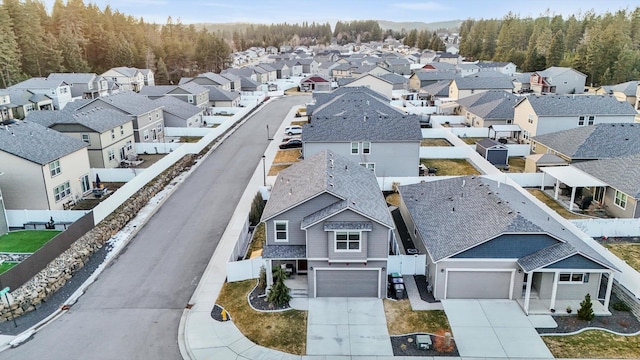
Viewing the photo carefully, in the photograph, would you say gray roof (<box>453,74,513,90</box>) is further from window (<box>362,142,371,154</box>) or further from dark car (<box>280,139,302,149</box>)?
window (<box>362,142,371,154</box>)

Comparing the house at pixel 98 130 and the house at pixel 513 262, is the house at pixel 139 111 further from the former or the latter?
the house at pixel 513 262

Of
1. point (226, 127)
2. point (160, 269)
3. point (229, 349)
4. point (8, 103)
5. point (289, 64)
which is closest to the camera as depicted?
point (229, 349)

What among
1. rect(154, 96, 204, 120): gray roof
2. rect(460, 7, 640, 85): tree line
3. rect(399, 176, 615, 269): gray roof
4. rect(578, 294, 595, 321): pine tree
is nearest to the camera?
rect(578, 294, 595, 321): pine tree

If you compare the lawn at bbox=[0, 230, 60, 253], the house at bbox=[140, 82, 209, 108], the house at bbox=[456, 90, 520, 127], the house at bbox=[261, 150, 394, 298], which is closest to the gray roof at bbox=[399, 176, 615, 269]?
the house at bbox=[261, 150, 394, 298]

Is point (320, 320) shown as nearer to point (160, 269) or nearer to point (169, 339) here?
point (169, 339)

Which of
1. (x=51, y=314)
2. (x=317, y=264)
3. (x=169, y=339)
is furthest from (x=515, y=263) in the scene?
(x=51, y=314)

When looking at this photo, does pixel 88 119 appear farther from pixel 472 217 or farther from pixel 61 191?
pixel 472 217
